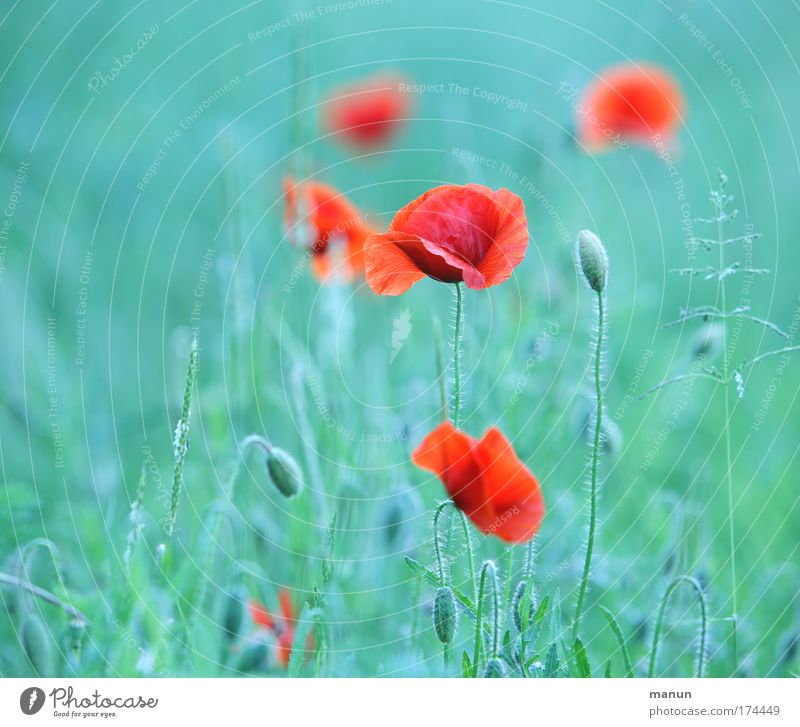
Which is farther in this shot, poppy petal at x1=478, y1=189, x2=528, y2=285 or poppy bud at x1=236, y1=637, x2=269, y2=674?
poppy bud at x1=236, y1=637, x2=269, y2=674

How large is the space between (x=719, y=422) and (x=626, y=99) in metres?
0.39

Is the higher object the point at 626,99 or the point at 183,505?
the point at 626,99

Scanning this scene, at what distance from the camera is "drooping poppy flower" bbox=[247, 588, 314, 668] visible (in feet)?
2.60

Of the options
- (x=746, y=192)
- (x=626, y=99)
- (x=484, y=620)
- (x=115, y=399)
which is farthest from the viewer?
(x=746, y=192)

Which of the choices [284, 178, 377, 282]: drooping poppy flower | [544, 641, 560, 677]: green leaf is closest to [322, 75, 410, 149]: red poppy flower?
[284, 178, 377, 282]: drooping poppy flower

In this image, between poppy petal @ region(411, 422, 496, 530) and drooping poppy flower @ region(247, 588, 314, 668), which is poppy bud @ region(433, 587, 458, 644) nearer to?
poppy petal @ region(411, 422, 496, 530)

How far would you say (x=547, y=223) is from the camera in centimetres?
146

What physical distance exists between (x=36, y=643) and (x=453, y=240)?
Answer: 41 cm

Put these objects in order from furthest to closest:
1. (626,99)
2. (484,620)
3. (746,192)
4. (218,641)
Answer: (746,192), (626,99), (218,641), (484,620)

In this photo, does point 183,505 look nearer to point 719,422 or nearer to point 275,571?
point 275,571

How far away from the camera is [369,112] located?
1152 mm
